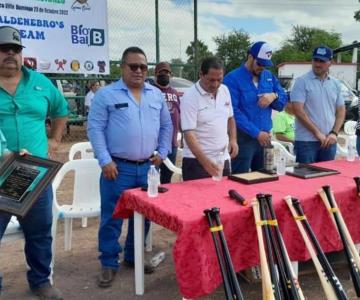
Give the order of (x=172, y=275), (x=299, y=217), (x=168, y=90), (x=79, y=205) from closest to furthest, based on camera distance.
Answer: (x=299, y=217)
(x=172, y=275)
(x=79, y=205)
(x=168, y=90)

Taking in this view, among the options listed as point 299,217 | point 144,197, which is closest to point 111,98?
point 144,197

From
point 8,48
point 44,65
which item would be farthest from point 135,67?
point 44,65

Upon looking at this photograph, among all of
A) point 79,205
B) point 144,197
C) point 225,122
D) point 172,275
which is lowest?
point 172,275

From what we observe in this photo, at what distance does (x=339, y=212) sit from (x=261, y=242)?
756 mm

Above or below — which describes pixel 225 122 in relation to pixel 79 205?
above

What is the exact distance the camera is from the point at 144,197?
307 cm

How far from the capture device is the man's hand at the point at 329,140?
181 inches

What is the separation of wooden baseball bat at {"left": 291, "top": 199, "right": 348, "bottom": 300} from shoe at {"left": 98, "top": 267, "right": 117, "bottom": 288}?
1526 mm

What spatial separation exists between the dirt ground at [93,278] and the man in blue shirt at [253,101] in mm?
1170

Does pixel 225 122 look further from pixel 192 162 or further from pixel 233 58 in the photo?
pixel 233 58

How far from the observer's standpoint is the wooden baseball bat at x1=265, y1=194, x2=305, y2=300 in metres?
2.56

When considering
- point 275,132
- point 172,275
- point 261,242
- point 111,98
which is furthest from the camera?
point 275,132

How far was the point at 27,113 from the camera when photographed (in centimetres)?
291

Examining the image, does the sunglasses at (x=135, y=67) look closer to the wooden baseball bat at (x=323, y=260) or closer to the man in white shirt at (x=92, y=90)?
the wooden baseball bat at (x=323, y=260)
